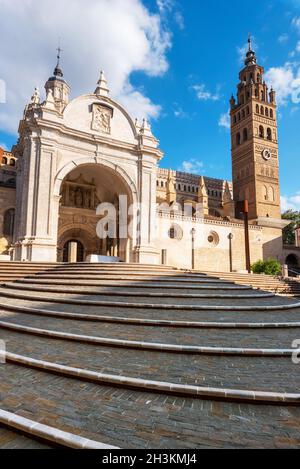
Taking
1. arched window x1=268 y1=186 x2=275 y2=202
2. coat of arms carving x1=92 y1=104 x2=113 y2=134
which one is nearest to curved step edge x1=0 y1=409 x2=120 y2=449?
coat of arms carving x1=92 y1=104 x2=113 y2=134

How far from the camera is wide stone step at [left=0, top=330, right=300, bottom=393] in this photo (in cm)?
376

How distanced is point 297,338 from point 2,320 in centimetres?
651

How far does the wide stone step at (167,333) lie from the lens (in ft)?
17.0

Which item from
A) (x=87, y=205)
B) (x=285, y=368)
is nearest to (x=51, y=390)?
(x=285, y=368)

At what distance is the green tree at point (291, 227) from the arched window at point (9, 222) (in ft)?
156

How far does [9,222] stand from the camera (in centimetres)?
2353

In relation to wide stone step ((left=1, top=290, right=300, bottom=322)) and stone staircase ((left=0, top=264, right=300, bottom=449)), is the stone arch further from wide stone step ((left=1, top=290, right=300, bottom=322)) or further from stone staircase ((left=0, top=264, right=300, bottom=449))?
stone staircase ((left=0, top=264, right=300, bottom=449))

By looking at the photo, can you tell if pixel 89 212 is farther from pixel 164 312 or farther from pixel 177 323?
pixel 177 323

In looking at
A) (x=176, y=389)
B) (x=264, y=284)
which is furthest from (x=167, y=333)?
(x=264, y=284)

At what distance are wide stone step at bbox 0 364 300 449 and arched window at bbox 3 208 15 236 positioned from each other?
2172 cm

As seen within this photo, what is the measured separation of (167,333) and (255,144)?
5027 centimetres

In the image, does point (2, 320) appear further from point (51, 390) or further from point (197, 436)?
point (197, 436)

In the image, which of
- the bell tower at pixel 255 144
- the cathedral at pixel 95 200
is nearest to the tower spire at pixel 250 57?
the bell tower at pixel 255 144

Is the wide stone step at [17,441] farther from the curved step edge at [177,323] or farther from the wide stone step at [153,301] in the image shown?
the wide stone step at [153,301]
